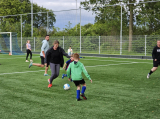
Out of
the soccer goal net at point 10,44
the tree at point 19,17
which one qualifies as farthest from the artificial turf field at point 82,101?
the tree at point 19,17

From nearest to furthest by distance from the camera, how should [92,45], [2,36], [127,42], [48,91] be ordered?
1. [48,91]
2. [127,42]
3. [92,45]
4. [2,36]

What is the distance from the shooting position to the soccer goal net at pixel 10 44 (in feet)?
110

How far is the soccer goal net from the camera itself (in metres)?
33.4

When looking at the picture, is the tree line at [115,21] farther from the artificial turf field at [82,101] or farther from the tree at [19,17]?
the artificial turf field at [82,101]

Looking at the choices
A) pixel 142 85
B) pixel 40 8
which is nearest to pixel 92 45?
pixel 142 85

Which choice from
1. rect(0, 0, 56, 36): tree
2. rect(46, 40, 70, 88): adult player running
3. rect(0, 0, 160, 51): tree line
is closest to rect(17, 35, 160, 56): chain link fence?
rect(0, 0, 160, 51): tree line

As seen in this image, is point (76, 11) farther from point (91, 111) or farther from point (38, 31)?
point (91, 111)

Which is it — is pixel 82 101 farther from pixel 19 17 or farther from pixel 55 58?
pixel 19 17

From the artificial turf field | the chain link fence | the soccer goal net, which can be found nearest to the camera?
the artificial turf field

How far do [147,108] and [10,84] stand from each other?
18.5ft

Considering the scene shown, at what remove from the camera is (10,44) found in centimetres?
3300

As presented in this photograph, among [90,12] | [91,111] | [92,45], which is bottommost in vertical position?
[91,111]

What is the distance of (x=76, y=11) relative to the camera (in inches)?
1214

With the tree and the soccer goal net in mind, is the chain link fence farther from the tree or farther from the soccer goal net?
the soccer goal net
